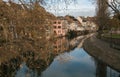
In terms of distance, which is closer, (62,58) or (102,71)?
(62,58)

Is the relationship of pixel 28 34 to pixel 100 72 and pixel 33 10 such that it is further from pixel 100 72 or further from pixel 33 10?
pixel 100 72

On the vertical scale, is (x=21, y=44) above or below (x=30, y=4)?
below

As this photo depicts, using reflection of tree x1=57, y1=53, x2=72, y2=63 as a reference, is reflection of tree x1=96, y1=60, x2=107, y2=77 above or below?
below

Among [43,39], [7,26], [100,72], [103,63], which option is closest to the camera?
[7,26]

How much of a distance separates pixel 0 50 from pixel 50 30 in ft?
5.13

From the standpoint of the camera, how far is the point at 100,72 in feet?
96.3

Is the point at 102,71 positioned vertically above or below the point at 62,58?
below

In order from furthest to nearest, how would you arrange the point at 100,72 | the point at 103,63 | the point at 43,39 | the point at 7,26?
the point at 103,63 < the point at 100,72 < the point at 43,39 < the point at 7,26

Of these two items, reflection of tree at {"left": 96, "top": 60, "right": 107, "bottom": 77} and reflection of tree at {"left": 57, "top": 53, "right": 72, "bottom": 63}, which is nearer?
reflection of tree at {"left": 57, "top": 53, "right": 72, "bottom": 63}

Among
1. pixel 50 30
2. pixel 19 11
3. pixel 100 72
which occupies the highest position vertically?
pixel 19 11

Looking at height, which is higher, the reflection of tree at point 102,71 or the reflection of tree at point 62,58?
the reflection of tree at point 62,58

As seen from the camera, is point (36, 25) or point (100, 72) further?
point (100, 72)

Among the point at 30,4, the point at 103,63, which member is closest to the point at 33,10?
the point at 30,4

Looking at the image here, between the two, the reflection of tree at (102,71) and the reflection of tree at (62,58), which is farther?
the reflection of tree at (102,71)
